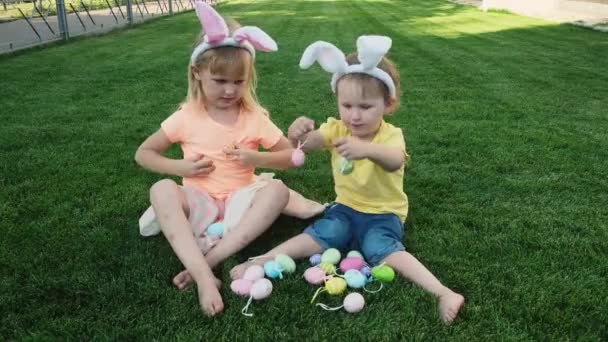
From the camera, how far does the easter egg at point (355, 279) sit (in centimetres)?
221

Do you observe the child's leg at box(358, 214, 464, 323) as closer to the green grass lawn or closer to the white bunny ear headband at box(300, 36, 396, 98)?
the green grass lawn

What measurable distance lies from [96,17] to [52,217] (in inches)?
515

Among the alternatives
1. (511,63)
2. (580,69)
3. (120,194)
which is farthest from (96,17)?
(120,194)

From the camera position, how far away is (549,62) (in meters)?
7.97

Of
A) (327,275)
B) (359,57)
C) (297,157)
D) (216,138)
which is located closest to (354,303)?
(327,275)

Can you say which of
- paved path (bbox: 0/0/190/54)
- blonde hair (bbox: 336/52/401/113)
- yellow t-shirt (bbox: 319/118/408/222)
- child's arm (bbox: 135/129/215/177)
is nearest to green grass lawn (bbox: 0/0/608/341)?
yellow t-shirt (bbox: 319/118/408/222)

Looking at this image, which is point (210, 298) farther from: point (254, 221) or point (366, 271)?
point (366, 271)

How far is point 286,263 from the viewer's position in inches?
91.1

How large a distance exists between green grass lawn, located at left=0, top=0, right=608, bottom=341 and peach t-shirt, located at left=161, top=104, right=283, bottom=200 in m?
0.33

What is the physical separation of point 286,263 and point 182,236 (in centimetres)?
44

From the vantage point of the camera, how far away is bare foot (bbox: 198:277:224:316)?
79.7 inches

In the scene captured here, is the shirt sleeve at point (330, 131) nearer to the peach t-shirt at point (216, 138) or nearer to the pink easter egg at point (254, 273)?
the peach t-shirt at point (216, 138)

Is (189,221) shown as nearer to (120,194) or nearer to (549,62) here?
(120,194)

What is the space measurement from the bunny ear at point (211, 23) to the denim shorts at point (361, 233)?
0.93 m
